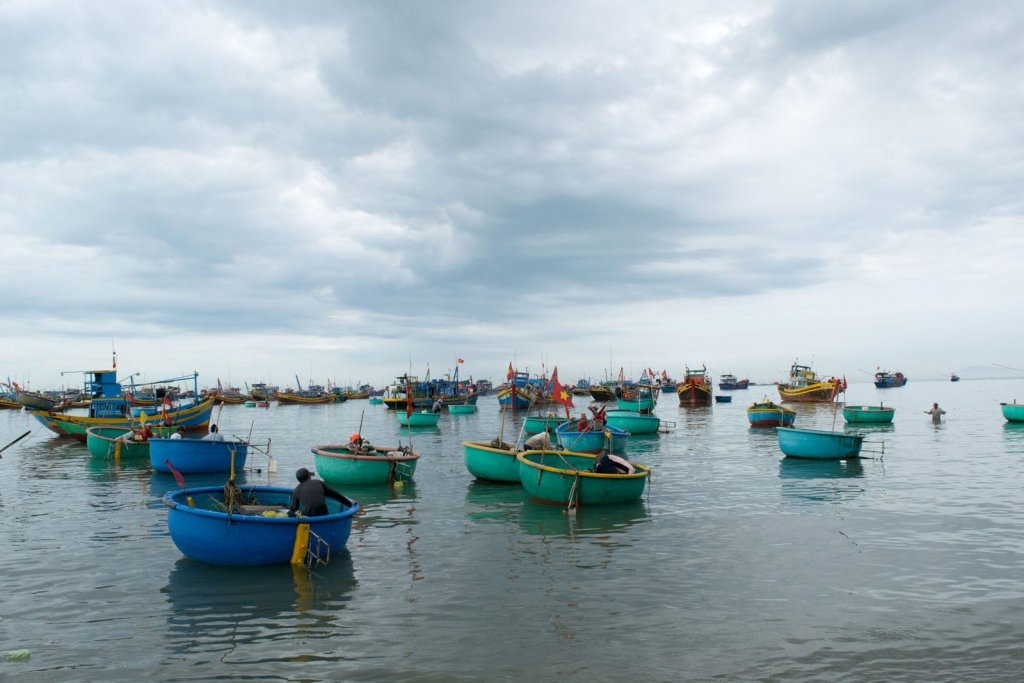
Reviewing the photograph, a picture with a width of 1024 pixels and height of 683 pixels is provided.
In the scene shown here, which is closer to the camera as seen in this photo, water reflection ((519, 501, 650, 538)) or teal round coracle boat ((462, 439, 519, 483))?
water reflection ((519, 501, 650, 538))

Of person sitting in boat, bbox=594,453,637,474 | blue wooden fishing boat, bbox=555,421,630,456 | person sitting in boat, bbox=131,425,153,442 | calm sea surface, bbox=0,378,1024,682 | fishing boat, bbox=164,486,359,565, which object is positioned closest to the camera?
calm sea surface, bbox=0,378,1024,682

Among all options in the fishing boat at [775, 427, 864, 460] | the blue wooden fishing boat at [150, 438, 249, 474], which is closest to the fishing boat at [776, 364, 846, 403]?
the fishing boat at [775, 427, 864, 460]

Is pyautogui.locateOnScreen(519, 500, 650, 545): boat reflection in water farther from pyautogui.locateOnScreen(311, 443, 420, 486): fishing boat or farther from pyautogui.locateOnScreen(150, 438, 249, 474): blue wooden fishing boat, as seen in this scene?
pyautogui.locateOnScreen(150, 438, 249, 474): blue wooden fishing boat

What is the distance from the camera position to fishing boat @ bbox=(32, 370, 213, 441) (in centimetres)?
4444

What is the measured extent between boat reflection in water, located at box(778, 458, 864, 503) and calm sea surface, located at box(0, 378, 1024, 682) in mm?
479

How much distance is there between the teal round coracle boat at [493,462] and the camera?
25156 millimetres

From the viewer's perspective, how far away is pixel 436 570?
→ 45.6ft

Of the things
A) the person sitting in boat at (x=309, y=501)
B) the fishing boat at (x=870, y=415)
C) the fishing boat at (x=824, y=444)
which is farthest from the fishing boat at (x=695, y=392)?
the person sitting in boat at (x=309, y=501)

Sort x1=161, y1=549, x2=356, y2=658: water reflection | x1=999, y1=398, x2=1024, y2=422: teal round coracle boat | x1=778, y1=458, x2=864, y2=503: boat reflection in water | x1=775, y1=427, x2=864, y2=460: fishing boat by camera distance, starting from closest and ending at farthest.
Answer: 1. x1=161, y1=549, x2=356, y2=658: water reflection
2. x1=778, y1=458, x2=864, y2=503: boat reflection in water
3. x1=775, y1=427, x2=864, y2=460: fishing boat
4. x1=999, y1=398, x2=1024, y2=422: teal round coracle boat

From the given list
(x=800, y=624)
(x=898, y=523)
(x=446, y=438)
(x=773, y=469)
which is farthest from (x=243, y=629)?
(x=446, y=438)

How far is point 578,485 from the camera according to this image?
20125mm

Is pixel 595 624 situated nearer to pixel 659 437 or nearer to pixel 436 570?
pixel 436 570

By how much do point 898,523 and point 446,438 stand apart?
37.3m

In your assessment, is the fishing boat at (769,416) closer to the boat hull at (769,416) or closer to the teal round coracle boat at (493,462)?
the boat hull at (769,416)
